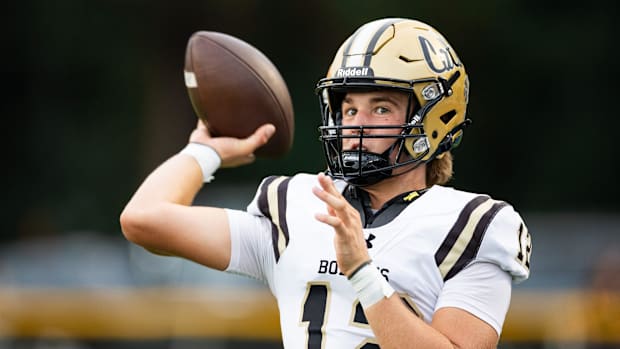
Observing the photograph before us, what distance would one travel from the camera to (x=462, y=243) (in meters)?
2.90

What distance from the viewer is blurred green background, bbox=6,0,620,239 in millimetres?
14234

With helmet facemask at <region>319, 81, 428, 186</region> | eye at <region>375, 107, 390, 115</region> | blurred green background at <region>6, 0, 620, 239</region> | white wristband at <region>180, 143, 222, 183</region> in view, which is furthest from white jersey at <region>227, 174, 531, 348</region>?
blurred green background at <region>6, 0, 620, 239</region>

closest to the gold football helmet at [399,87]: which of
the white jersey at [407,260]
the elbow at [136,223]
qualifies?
the white jersey at [407,260]

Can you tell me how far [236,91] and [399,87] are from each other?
0.64 meters

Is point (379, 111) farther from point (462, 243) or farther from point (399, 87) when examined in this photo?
point (462, 243)

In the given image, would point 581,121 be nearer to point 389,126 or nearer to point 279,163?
point 279,163

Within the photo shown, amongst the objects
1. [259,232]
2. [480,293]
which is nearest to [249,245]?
[259,232]

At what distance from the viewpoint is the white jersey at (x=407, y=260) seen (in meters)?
2.89

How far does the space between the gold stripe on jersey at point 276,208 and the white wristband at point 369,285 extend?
398 millimetres

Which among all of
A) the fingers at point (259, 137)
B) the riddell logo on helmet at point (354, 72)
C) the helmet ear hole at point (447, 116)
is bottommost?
the fingers at point (259, 137)

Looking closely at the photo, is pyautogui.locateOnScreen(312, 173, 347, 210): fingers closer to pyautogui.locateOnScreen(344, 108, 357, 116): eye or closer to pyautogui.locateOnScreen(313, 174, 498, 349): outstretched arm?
pyautogui.locateOnScreen(313, 174, 498, 349): outstretched arm

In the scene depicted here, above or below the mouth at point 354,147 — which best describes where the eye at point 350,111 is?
above

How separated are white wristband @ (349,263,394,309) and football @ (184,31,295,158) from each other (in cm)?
88

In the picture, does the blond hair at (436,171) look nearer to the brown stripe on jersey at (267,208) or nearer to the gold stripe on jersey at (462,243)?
the gold stripe on jersey at (462,243)
